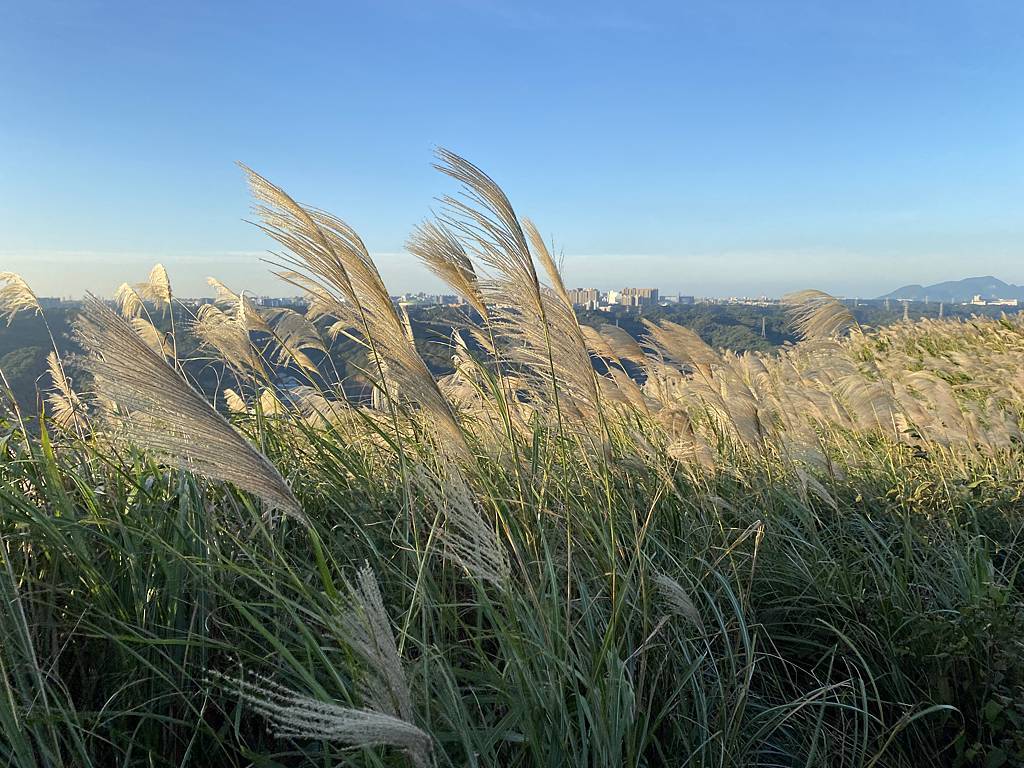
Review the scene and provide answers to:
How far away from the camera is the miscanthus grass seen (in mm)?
1430

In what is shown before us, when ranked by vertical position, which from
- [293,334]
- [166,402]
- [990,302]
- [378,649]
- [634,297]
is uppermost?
[990,302]

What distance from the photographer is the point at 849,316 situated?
4.78 meters

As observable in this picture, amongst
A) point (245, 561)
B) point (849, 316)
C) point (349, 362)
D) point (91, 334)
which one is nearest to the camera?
point (91, 334)

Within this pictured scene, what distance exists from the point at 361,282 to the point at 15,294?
248 centimetres

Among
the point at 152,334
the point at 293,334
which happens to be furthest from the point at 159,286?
the point at 293,334

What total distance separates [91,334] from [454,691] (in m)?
1.07

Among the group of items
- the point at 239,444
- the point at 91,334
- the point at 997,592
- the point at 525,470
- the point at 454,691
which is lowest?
the point at 997,592

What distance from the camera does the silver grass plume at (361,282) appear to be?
185 cm

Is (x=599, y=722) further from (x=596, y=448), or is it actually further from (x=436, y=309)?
(x=436, y=309)

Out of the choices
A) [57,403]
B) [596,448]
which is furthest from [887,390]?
[57,403]

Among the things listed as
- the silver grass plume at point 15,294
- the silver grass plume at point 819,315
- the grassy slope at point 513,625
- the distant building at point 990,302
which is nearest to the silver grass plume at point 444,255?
the grassy slope at point 513,625

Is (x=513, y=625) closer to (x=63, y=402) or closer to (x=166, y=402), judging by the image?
(x=166, y=402)

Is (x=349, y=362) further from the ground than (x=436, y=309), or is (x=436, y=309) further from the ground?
(x=436, y=309)

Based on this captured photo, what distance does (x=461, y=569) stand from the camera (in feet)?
7.42
